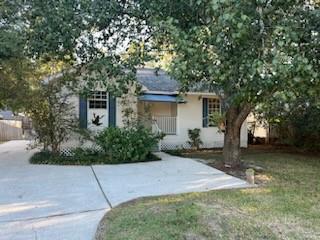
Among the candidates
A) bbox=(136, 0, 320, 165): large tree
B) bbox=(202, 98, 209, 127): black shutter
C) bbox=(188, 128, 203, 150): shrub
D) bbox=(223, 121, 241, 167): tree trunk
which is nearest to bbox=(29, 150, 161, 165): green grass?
bbox=(223, 121, 241, 167): tree trunk

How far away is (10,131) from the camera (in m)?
28.0

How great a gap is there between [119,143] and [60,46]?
5.13 meters

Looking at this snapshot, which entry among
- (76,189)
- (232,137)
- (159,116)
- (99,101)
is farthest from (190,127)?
→ (76,189)

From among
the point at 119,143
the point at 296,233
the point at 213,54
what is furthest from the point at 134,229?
the point at 119,143

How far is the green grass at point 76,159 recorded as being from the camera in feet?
43.5

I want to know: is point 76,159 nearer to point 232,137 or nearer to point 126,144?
point 126,144

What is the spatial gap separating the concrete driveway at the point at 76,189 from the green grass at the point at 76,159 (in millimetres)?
702

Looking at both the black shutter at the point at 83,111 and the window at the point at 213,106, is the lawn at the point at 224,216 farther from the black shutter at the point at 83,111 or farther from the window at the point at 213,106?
the window at the point at 213,106

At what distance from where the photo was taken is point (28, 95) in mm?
12852

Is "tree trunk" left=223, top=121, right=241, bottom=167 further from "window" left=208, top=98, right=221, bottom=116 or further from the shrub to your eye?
"window" left=208, top=98, right=221, bottom=116

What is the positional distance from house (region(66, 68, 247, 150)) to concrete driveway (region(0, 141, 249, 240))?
3.66m

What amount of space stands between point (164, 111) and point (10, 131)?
14.1 meters

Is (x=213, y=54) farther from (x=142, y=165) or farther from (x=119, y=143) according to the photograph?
(x=119, y=143)

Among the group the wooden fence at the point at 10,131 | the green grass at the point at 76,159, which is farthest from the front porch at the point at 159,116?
the wooden fence at the point at 10,131
